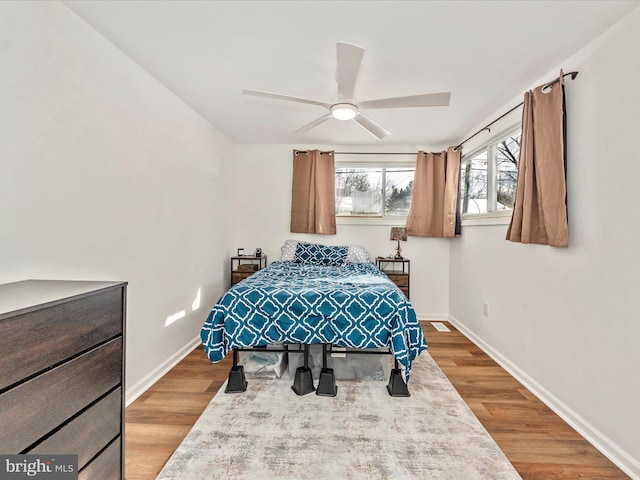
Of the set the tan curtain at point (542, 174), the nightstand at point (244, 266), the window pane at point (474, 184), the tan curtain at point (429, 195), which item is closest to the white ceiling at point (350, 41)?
the tan curtain at point (542, 174)

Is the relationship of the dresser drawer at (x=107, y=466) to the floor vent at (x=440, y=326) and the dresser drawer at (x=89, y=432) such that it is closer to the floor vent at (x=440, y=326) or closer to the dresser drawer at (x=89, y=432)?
the dresser drawer at (x=89, y=432)

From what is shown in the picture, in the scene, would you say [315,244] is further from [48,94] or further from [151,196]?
[48,94]

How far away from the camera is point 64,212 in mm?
1633

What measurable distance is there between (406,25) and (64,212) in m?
2.13

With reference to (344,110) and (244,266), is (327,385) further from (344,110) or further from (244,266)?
(244,266)

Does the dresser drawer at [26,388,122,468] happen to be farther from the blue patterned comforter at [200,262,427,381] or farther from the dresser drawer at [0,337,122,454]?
the blue patterned comforter at [200,262,427,381]

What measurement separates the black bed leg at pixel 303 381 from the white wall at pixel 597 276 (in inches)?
64.3

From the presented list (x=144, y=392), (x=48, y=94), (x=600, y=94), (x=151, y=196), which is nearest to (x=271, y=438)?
(x=144, y=392)

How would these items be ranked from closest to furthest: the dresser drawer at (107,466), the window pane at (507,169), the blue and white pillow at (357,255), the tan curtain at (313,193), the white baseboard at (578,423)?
the dresser drawer at (107,466), the white baseboard at (578,423), the window pane at (507,169), the blue and white pillow at (357,255), the tan curtain at (313,193)

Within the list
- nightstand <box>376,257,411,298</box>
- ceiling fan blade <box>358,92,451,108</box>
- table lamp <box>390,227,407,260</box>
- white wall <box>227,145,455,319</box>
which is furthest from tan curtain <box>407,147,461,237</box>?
ceiling fan blade <box>358,92,451,108</box>

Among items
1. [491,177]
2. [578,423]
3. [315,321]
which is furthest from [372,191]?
[578,423]

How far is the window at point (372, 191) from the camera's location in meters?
4.30

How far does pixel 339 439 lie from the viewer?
1.73m

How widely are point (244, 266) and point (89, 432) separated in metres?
2.82
